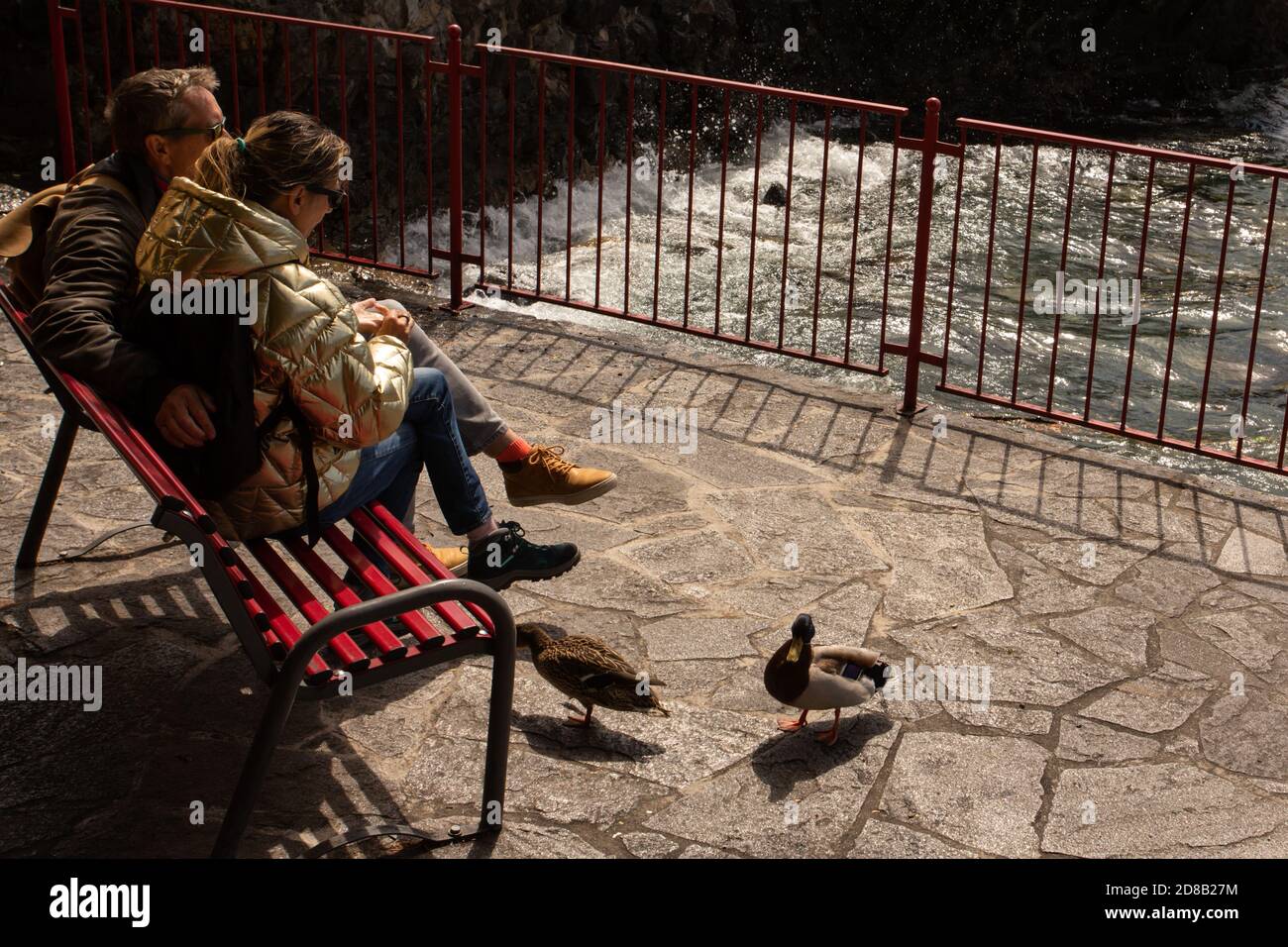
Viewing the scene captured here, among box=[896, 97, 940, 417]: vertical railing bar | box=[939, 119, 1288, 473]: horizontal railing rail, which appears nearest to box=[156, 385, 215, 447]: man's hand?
box=[896, 97, 940, 417]: vertical railing bar

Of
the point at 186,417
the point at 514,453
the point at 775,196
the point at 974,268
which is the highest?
the point at 186,417

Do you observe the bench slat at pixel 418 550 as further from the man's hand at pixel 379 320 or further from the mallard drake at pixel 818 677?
the mallard drake at pixel 818 677

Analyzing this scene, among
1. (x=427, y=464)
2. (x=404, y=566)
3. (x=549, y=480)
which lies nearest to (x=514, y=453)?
(x=549, y=480)

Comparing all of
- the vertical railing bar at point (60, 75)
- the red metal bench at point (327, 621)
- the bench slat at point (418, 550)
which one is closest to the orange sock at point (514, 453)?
the bench slat at point (418, 550)

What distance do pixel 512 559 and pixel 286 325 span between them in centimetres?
140

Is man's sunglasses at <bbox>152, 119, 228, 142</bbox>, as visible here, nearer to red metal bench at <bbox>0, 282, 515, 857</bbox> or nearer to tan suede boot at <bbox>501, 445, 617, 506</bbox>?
red metal bench at <bbox>0, 282, 515, 857</bbox>

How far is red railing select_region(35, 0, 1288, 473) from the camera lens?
27.1 ft

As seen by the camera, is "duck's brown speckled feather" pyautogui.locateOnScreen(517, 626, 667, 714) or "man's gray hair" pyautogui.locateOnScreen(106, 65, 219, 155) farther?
"man's gray hair" pyautogui.locateOnScreen(106, 65, 219, 155)

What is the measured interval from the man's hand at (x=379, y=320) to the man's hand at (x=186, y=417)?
0.83 meters

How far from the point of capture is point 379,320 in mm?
4676

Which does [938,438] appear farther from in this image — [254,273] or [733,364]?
[254,273]

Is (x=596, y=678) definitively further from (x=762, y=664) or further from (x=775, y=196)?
(x=775, y=196)

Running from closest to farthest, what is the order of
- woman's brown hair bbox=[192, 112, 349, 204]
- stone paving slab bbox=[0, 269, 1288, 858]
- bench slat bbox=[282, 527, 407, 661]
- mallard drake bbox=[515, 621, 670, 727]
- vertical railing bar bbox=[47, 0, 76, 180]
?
bench slat bbox=[282, 527, 407, 661], woman's brown hair bbox=[192, 112, 349, 204], stone paving slab bbox=[0, 269, 1288, 858], mallard drake bbox=[515, 621, 670, 727], vertical railing bar bbox=[47, 0, 76, 180]

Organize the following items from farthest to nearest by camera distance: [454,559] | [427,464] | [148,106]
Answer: [454,559] < [427,464] < [148,106]
